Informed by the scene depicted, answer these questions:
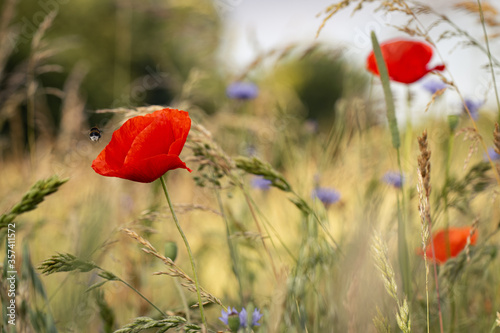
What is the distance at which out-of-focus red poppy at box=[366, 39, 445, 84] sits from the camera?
2.97ft

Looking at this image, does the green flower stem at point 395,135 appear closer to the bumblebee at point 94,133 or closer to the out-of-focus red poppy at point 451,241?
the out-of-focus red poppy at point 451,241

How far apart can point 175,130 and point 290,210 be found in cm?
157

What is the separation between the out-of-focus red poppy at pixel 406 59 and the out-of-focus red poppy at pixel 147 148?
437 mm

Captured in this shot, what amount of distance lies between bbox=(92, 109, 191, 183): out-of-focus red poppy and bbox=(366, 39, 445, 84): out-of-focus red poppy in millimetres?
437

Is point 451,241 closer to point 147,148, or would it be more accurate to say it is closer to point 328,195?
point 328,195

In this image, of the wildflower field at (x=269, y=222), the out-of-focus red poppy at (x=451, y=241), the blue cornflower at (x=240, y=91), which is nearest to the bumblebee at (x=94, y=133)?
the wildflower field at (x=269, y=222)

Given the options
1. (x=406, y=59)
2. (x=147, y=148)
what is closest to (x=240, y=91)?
(x=406, y=59)

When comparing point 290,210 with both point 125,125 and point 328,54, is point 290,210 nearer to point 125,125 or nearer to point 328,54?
point 328,54

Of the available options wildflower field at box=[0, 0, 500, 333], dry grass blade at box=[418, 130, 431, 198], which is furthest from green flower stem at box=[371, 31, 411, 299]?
dry grass blade at box=[418, 130, 431, 198]

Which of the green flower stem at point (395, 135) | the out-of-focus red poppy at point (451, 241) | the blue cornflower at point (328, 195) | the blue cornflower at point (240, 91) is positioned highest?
the green flower stem at point (395, 135)

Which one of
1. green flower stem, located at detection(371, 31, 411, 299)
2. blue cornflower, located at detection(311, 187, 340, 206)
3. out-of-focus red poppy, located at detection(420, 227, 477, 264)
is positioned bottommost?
blue cornflower, located at detection(311, 187, 340, 206)

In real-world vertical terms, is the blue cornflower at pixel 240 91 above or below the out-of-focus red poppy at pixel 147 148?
below

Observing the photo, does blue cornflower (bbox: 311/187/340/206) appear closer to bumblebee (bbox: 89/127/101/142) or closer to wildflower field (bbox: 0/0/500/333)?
wildflower field (bbox: 0/0/500/333)

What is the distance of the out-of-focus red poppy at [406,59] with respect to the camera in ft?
2.97
